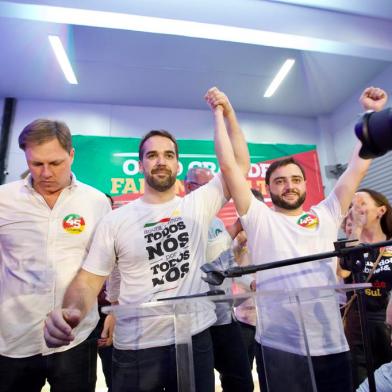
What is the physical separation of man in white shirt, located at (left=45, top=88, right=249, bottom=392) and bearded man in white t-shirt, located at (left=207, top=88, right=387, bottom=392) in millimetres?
145

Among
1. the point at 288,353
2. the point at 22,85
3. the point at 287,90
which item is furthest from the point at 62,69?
the point at 288,353

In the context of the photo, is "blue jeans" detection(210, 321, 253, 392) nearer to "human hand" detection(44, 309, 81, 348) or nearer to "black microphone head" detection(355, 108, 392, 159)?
"human hand" detection(44, 309, 81, 348)

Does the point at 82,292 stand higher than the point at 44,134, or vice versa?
the point at 44,134

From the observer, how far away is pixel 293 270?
1387mm

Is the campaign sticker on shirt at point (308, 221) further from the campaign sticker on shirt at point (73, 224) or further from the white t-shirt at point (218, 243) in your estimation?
the campaign sticker on shirt at point (73, 224)

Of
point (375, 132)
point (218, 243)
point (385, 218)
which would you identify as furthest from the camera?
point (385, 218)

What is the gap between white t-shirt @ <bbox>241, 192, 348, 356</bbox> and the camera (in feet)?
2.78

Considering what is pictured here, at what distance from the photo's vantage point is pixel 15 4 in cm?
282

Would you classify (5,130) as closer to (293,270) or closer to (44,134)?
(44,134)

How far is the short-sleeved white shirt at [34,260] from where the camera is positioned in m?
1.28

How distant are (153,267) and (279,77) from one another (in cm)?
406

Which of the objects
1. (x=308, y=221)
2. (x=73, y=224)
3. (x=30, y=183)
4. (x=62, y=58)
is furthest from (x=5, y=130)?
(x=308, y=221)

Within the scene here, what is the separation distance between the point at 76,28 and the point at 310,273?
3.67 m

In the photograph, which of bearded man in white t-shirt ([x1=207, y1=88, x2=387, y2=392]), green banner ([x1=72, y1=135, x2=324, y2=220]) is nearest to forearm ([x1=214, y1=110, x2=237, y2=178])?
bearded man in white t-shirt ([x1=207, y1=88, x2=387, y2=392])
